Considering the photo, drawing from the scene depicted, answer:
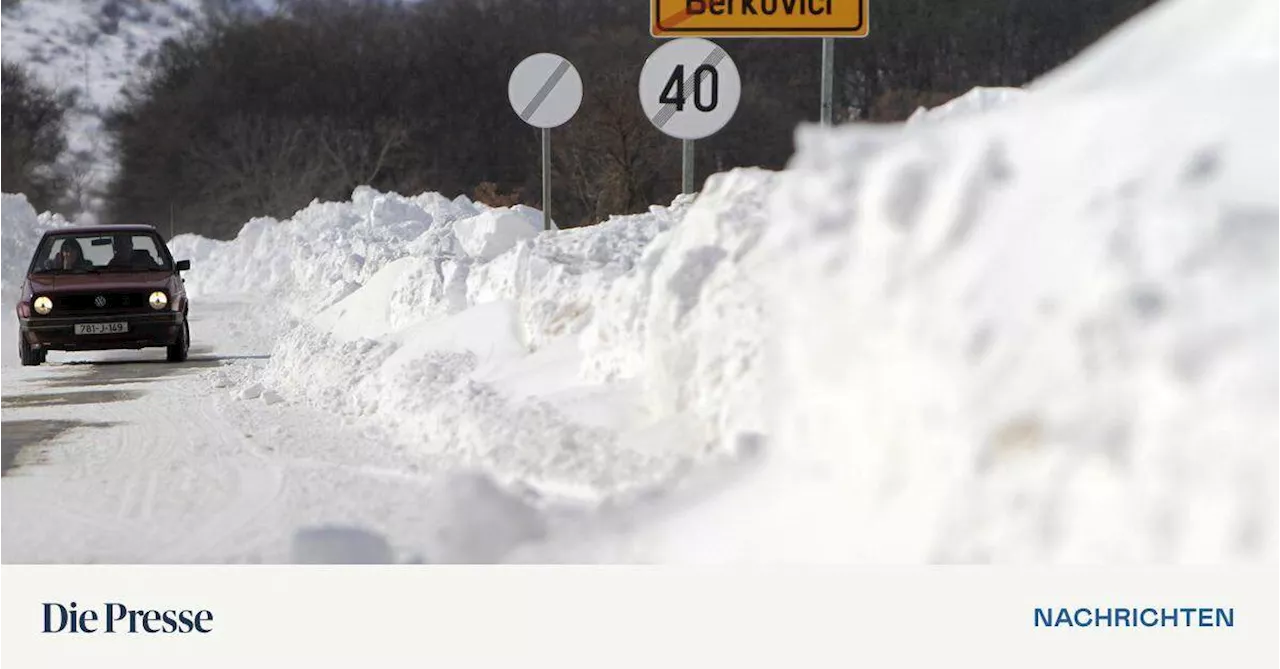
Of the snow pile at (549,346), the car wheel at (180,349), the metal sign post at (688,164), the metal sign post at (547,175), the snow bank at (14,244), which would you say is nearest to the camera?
the snow pile at (549,346)

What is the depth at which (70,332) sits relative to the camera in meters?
14.0

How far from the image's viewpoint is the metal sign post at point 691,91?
34.2 ft

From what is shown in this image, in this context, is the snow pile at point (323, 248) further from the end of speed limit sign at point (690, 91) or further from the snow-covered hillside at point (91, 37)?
the snow-covered hillside at point (91, 37)

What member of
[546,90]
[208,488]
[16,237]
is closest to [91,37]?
[16,237]

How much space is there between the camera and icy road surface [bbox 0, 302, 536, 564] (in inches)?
236

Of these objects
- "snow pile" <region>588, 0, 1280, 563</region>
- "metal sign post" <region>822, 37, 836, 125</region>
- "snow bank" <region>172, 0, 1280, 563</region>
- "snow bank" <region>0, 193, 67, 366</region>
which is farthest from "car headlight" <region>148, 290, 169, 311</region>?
"snow pile" <region>588, 0, 1280, 563</region>

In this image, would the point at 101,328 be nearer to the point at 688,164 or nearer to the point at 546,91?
the point at 546,91

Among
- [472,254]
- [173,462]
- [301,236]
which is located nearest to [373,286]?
[472,254]

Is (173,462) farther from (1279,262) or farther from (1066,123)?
(1279,262)

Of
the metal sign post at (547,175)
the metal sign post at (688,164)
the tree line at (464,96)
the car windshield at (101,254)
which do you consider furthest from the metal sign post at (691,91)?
the tree line at (464,96)

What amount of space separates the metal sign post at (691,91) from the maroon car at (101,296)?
5159 millimetres

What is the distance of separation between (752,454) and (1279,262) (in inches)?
83.9

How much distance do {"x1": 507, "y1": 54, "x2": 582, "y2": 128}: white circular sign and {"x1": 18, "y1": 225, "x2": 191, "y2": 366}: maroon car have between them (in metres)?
3.68

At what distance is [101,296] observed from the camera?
13.9m
